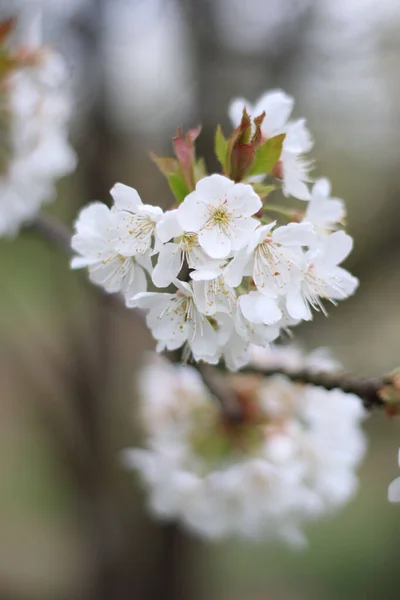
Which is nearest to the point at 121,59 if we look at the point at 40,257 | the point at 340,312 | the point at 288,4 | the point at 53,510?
the point at 288,4

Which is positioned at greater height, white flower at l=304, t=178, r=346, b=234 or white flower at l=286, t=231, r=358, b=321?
white flower at l=304, t=178, r=346, b=234

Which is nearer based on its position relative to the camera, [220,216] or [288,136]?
[220,216]

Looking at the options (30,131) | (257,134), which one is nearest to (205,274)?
(257,134)

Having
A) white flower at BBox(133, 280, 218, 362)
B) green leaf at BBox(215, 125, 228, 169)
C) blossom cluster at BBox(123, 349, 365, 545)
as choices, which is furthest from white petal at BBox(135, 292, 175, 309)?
blossom cluster at BBox(123, 349, 365, 545)

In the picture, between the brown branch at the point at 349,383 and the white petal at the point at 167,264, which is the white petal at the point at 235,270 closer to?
the white petal at the point at 167,264

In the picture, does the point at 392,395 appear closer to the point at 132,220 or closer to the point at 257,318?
the point at 257,318

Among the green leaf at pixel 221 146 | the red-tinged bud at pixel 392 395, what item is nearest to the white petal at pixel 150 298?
the green leaf at pixel 221 146

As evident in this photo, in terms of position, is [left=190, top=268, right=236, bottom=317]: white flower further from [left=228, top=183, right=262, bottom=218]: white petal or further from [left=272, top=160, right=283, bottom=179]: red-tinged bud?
[left=272, top=160, right=283, bottom=179]: red-tinged bud
